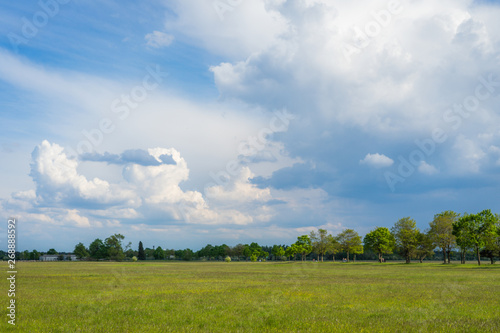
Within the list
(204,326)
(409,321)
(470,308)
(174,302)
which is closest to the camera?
(204,326)

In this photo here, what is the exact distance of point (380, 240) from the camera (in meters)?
130

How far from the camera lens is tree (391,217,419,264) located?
120125 millimetres

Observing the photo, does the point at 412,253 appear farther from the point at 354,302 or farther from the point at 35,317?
the point at 35,317

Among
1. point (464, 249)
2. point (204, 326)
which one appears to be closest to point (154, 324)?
point (204, 326)

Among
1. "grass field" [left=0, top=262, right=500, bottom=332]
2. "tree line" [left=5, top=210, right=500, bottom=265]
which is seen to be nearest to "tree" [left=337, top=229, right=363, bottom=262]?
"tree line" [left=5, top=210, right=500, bottom=265]

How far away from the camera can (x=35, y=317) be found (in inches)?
717

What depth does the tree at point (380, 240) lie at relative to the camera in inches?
5074

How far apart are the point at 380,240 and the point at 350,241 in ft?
80.6

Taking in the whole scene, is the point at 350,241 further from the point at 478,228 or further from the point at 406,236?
the point at 478,228

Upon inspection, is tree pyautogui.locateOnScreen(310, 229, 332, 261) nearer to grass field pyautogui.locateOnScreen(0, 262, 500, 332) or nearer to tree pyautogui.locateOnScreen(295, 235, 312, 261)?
tree pyautogui.locateOnScreen(295, 235, 312, 261)

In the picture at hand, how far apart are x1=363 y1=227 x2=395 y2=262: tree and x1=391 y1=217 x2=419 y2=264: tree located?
339cm

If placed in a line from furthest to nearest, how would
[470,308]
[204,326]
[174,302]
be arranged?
1. [174,302]
2. [470,308]
3. [204,326]

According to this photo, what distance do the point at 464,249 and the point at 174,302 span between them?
3795 inches

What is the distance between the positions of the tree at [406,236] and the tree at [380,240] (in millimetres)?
3393
